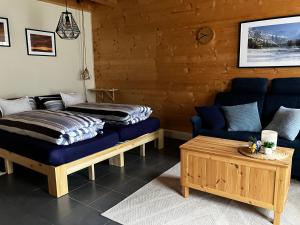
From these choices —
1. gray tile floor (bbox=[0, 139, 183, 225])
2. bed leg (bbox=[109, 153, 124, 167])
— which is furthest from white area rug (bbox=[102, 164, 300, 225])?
bed leg (bbox=[109, 153, 124, 167])

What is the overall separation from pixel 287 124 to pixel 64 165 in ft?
7.83

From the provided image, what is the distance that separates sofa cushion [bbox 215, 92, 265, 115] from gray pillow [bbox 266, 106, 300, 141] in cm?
38

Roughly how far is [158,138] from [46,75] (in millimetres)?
2329

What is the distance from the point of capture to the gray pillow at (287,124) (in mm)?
2727

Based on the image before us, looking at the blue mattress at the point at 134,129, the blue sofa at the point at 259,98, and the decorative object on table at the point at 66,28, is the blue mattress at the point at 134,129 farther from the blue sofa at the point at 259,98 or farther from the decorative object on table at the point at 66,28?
the decorative object on table at the point at 66,28

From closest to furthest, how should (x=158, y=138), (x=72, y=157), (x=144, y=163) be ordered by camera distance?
(x=72, y=157), (x=144, y=163), (x=158, y=138)

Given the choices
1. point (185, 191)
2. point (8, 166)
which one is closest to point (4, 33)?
point (8, 166)

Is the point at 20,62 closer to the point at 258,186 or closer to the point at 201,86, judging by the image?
the point at 201,86

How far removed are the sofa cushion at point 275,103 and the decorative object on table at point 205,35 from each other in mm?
1222

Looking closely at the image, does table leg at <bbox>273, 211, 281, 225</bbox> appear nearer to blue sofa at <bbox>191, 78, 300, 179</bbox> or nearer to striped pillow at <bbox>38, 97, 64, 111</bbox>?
blue sofa at <bbox>191, 78, 300, 179</bbox>

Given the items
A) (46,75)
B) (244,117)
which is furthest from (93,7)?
(244,117)

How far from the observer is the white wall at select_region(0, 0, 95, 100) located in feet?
13.0

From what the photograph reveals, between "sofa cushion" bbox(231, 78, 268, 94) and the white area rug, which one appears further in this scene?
"sofa cushion" bbox(231, 78, 268, 94)

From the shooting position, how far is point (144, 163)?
132 inches
